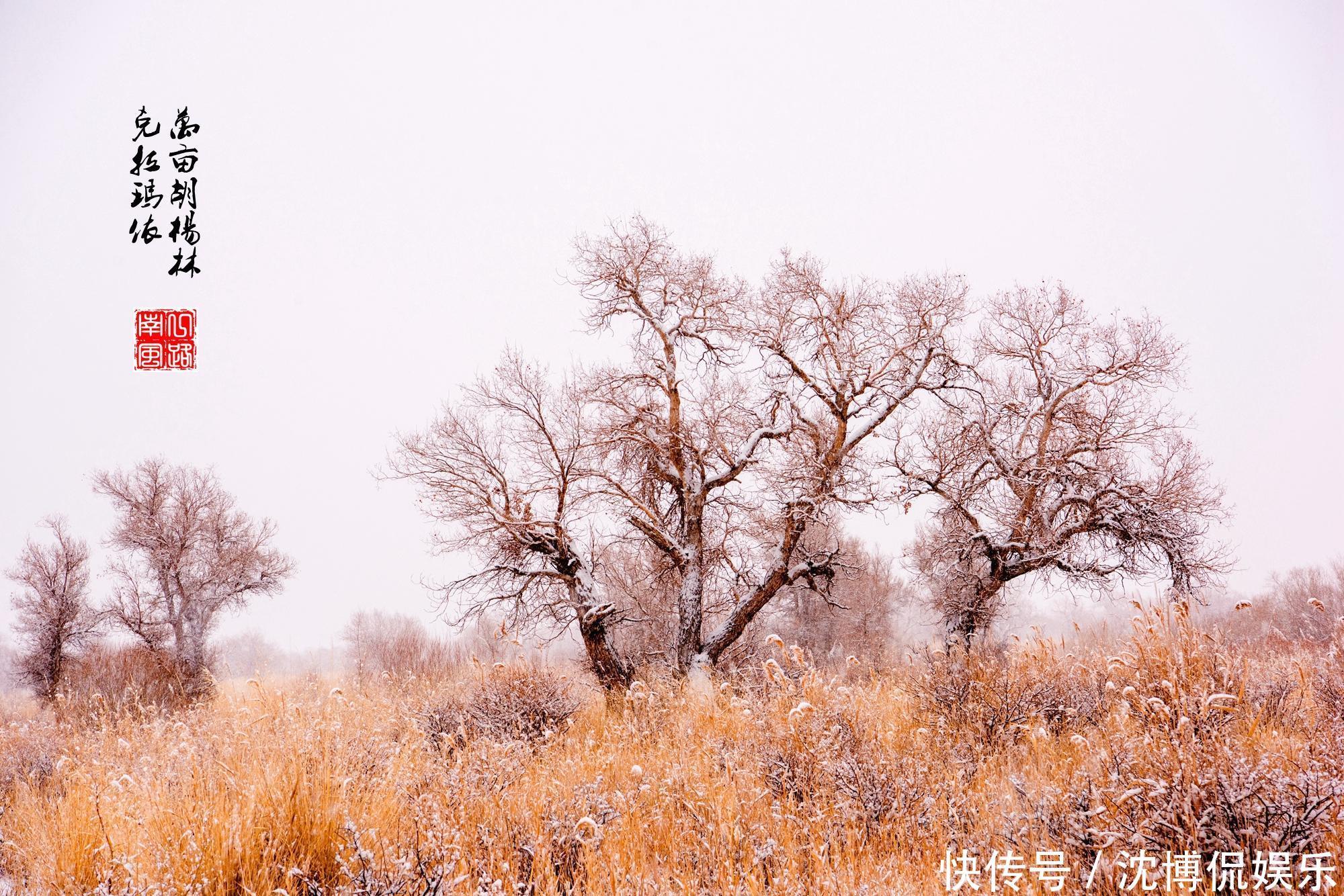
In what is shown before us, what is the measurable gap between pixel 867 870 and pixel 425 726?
6.07 metres

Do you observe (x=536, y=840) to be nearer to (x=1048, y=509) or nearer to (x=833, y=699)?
(x=833, y=699)

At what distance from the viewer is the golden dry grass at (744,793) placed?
10.4 ft

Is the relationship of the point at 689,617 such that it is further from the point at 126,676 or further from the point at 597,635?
the point at 126,676

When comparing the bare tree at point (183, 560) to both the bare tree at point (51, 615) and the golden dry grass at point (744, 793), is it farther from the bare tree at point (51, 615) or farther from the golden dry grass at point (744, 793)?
the golden dry grass at point (744, 793)

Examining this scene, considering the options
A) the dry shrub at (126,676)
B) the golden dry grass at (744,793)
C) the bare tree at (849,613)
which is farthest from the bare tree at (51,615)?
the bare tree at (849,613)

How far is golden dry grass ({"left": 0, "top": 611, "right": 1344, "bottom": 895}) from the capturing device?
125 inches

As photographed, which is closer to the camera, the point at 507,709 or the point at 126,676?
the point at 507,709

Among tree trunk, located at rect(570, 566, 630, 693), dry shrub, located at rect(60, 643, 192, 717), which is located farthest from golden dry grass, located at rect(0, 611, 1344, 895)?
dry shrub, located at rect(60, 643, 192, 717)

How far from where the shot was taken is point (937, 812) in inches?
159

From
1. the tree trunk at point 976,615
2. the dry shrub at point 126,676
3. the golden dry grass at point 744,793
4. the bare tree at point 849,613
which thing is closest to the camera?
the golden dry grass at point 744,793

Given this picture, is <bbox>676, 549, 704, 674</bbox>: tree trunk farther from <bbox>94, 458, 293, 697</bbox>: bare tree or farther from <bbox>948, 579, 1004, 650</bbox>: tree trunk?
<bbox>94, 458, 293, 697</bbox>: bare tree

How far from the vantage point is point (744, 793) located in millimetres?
4457

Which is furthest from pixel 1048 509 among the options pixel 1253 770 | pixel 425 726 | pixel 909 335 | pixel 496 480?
pixel 425 726

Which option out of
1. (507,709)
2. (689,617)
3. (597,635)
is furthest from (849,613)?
(507,709)
